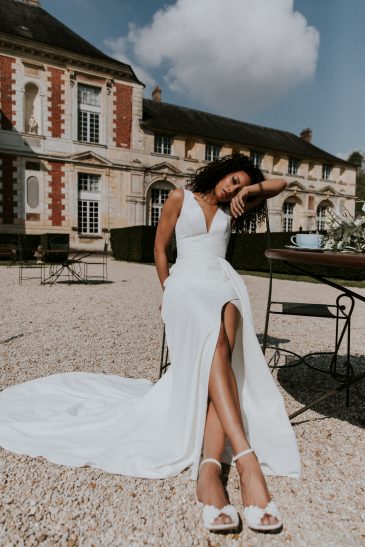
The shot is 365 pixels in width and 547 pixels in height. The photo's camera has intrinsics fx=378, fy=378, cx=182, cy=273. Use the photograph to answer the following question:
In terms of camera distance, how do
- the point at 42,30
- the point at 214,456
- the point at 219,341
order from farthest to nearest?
1. the point at 42,30
2. the point at 219,341
3. the point at 214,456

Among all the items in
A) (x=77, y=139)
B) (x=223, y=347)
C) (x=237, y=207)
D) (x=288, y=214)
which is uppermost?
(x=77, y=139)

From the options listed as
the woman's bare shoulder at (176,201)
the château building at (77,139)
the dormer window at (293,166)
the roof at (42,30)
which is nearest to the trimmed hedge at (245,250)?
the château building at (77,139)

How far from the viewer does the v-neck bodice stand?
2254mm

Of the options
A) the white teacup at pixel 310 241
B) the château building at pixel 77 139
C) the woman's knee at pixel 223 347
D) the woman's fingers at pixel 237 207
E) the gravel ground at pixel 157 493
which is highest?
the château building at pixel 77 139

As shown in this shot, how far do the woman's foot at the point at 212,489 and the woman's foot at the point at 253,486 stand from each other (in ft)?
0.29

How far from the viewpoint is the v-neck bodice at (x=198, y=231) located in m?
2.25

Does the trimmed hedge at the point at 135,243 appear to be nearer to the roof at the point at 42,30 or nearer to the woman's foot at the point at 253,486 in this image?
the roof at the point at 42,30

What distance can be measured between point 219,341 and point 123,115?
21.7 metres

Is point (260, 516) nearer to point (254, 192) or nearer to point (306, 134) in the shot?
point (254, 192)

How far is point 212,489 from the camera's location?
4.92ft

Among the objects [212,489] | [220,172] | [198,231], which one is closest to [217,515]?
[212,489]

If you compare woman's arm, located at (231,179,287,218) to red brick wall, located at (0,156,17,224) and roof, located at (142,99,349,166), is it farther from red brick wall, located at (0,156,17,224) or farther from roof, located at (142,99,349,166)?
roof, located at (142,99,349,166)

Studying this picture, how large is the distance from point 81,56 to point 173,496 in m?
22.2

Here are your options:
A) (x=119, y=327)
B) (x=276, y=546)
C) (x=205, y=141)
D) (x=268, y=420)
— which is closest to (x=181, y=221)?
(x=268, y=420)
